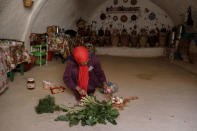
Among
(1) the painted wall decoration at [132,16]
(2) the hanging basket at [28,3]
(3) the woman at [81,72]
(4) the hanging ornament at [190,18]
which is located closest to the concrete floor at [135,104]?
A: (3) the woman at [81,72]

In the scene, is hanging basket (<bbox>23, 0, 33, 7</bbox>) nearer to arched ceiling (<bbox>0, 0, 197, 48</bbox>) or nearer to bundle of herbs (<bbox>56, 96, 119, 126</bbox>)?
arched ceiling (<bbox>0, 0, 197, 48</bbox>)

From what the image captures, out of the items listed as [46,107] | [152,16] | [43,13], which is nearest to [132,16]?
[152,16]

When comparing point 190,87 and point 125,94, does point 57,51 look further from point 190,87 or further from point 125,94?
point 190,87

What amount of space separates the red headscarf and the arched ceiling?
74.0 inches

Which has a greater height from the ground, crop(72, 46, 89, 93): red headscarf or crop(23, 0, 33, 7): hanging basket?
crop(23, 0, 33, 7): hanging basket

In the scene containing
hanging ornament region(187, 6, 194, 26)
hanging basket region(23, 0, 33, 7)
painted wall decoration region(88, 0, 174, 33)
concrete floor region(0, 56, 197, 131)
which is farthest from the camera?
painted wall decoration region(88, 0, 174, 33)

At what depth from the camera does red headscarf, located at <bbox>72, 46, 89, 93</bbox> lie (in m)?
2.31

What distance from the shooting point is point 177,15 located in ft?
21.0

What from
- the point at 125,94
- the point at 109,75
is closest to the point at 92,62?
the point at 125,94

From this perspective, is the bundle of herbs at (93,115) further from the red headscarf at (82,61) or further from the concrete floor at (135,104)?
the red headscarf at (82,61)

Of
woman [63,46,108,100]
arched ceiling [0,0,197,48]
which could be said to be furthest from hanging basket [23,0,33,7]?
woman [63,46,108,100]

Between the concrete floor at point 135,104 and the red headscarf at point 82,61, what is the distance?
0.30 metres

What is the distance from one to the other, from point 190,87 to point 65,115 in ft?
7.58

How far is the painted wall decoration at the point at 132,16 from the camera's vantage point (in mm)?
7531
